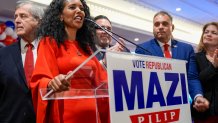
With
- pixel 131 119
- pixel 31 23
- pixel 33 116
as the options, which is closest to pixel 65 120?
pixel 131 119

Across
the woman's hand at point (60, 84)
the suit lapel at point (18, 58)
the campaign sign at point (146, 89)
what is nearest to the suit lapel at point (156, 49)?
the campaign sign at point (146, 89)

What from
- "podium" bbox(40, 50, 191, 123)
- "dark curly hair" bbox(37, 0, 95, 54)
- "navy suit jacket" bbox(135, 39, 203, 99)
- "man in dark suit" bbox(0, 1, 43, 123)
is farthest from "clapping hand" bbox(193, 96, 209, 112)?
"man in dark suit" bbox(0, 1, 43, 123)

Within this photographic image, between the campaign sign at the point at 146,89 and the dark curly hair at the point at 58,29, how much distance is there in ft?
1.37

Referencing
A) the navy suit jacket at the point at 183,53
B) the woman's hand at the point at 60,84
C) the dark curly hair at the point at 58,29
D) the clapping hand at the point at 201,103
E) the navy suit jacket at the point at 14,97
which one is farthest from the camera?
the navy suit jacket at the point at 183,53

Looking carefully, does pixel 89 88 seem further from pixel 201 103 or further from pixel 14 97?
pixel 201 103

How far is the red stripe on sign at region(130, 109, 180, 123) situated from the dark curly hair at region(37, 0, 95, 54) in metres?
0.48

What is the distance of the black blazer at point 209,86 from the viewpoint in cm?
189

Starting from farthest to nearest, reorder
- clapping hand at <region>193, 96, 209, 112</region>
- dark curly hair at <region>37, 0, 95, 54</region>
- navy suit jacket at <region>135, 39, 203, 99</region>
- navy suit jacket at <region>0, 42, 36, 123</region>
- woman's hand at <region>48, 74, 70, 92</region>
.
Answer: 1. navy suit jacket at <region>135, 39, 203, 99</region>
2. clapping hand at <region>193, 96, 209, 112</region>
3. navy suit jacket at <region>0, 42, 36, 123</region>
4. dark curly hair at <region>37, 0, 95, 54</region>
5. woman's hand at <region>48, 74, 70, 92</region>

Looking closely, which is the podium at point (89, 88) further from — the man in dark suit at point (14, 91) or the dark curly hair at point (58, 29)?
the man in dark suit at point (14, 91)

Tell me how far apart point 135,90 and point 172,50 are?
121 cm

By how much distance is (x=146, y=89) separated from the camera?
1.04 metres

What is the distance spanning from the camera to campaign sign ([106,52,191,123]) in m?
0.93

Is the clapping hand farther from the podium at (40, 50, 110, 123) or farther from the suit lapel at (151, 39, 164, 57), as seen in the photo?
the podium at (40, 50, 110, 123)

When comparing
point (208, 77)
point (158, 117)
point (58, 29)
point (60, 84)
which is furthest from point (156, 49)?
point (60, 84)
